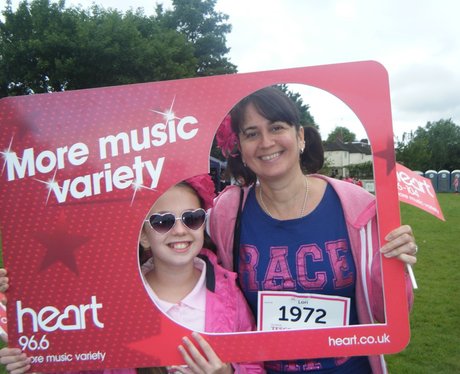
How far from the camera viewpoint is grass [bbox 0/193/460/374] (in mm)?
4125

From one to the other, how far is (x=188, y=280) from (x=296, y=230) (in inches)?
21.8

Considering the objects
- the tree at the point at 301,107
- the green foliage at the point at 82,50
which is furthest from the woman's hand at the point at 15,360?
the green foliage at the point at 82,50

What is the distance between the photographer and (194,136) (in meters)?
1.68

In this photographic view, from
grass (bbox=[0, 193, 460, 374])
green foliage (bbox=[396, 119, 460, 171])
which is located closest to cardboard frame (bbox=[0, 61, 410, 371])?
grass (bbox=[0, 193, 460, 374])

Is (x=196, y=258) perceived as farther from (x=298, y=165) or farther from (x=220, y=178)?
(x=298, y=165)

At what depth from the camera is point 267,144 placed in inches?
70.1

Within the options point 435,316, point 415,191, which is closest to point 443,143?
point 435,316

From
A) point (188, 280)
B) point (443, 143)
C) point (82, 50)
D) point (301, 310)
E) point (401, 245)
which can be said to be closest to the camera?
point (401, 245)

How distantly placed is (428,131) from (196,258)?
6240cm

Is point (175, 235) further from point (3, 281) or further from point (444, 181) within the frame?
point (444, 181)

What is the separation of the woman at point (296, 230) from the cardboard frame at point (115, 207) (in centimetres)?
12

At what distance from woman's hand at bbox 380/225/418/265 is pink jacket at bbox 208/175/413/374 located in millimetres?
75

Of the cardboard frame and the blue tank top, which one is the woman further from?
the cardboard frame

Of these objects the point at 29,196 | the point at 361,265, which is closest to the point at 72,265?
the point at 29,196
